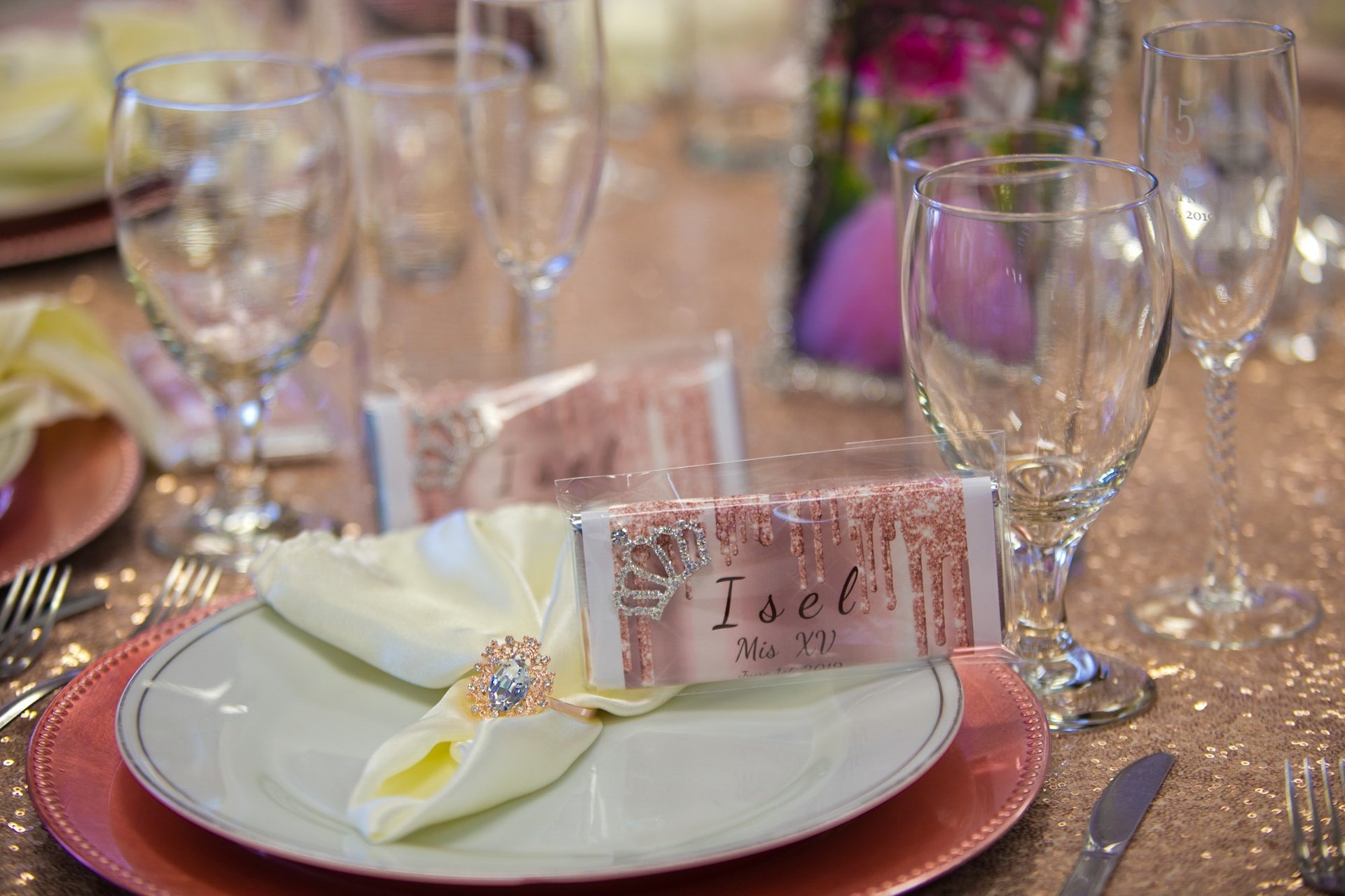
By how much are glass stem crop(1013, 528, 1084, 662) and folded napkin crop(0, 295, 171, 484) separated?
0.52 meters

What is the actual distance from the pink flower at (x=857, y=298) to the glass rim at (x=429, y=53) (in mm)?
260

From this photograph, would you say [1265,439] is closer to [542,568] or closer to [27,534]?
[542,568]

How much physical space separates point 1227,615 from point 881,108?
415 mm

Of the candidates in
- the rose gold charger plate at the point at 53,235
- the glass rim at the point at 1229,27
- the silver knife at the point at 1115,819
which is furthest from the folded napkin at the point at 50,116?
the silver knife at the point at 1115,819

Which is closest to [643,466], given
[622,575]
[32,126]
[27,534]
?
[622,575]

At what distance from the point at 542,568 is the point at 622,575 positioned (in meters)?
0.10

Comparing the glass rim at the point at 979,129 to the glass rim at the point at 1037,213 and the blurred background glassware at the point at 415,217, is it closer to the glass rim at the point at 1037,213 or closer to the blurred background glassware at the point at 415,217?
the glass rim at the point at 1037,213

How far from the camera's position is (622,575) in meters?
0.53

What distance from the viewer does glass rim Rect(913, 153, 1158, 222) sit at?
20.2 inches

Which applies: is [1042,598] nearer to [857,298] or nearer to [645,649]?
[645,649]

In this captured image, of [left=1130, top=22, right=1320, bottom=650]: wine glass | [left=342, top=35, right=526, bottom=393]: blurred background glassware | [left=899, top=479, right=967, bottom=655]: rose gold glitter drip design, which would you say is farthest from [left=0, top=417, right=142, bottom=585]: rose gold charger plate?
[left=1130, top=22, right=1320, bottom=650]: wine glass

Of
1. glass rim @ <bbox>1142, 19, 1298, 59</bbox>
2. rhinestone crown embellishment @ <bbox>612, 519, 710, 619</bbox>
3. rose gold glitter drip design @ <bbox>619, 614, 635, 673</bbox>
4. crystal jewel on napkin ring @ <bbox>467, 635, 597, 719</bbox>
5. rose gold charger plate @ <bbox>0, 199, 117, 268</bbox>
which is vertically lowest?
crystal jewel on napkin ring @ <bbox>467, 635, 597, 719</bbox>

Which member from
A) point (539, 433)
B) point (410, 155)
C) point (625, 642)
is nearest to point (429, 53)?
point (410, 155)

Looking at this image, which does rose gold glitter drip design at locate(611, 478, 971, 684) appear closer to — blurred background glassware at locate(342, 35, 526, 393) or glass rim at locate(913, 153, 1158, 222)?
glass rim at locate(913, 153, 1158, 222)
